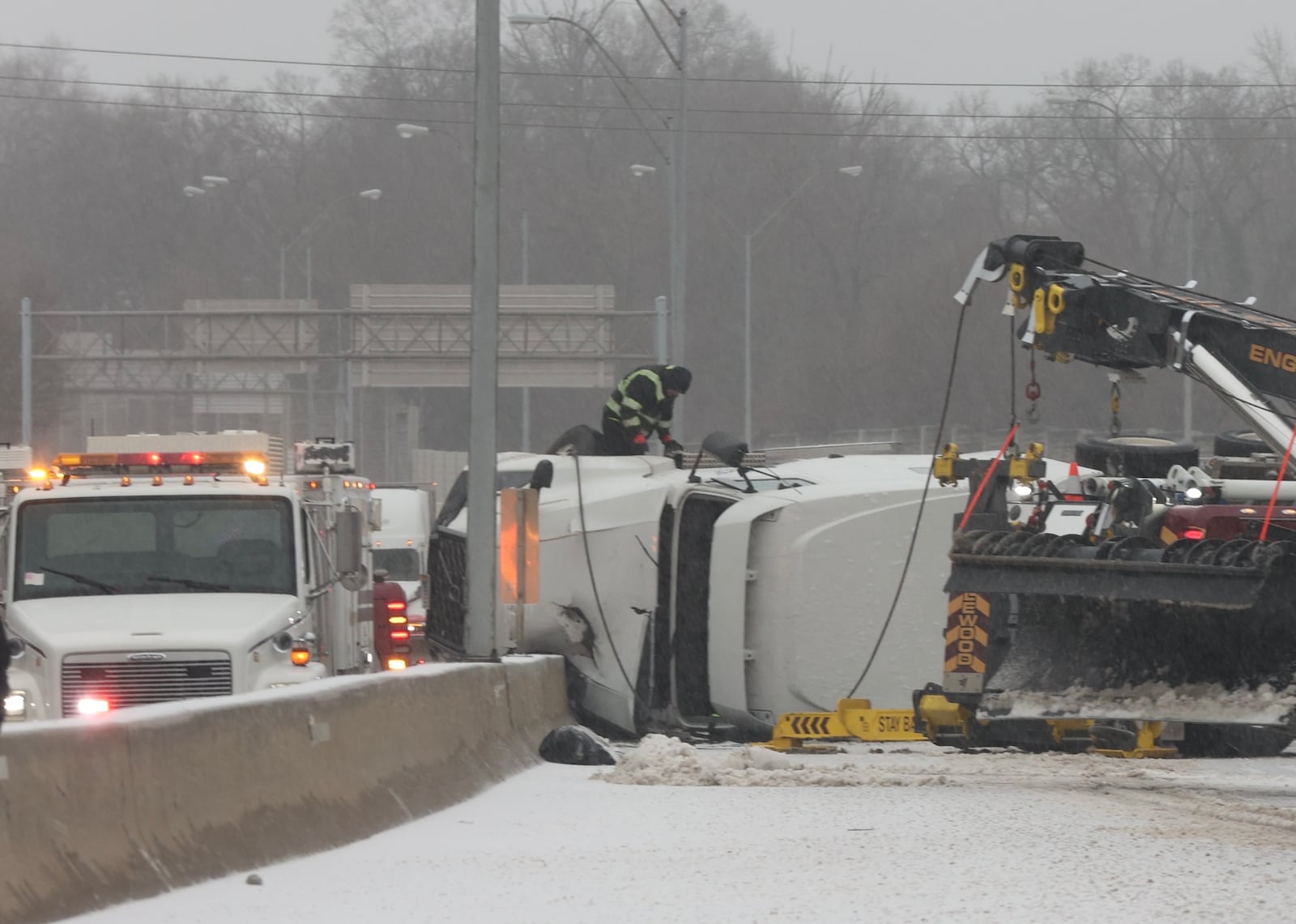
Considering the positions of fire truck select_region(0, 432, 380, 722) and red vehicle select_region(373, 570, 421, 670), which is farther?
red vehicle select_region(373, 570, 421, 670)

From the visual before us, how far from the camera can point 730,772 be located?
10.6 metres

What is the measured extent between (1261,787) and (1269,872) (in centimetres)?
354

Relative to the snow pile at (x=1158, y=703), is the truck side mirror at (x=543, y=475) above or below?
above

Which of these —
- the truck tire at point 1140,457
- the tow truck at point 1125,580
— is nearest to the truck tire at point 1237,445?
the truck tire at point 1140,457

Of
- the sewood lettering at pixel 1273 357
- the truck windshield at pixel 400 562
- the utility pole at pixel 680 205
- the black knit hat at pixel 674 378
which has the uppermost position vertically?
the utility pole at pixel 680 205

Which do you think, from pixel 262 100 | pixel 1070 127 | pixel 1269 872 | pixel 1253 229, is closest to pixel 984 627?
pixel 1269 872

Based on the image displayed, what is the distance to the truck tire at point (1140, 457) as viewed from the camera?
16859 mm

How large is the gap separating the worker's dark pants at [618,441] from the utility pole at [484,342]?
2864 mm

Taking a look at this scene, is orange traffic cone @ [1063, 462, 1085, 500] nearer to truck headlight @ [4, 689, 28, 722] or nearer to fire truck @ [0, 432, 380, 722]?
fire truck @ [0, 432, 380, 722]

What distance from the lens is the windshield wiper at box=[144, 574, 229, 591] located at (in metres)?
12.5

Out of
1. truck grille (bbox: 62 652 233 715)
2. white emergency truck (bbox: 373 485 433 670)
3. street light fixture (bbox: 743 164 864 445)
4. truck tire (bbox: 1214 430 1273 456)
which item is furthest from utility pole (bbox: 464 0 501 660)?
street light fixture (bbox: 743 164 864 445)

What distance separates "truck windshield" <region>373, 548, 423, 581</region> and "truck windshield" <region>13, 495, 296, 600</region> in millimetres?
13927

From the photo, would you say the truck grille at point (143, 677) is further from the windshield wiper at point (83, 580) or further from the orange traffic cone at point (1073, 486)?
the orange traffic cone at point (1073, 486)

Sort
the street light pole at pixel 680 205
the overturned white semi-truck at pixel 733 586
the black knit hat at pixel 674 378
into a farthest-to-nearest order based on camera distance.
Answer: the street light pole at pixel 680 205
the black knit hat at pixel 674 378
the overturned white semi-truck at pixel 733 586
